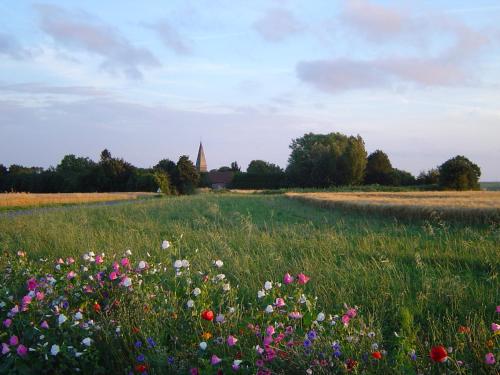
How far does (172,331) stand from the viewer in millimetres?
3453

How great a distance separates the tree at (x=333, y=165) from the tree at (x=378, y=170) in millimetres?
2923

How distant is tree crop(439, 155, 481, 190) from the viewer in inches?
2051

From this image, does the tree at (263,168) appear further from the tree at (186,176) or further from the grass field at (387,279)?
the grass field at (387,279)

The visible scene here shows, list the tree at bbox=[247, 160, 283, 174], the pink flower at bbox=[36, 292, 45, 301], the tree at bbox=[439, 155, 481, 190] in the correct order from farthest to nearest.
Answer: the tree at bbox=[247, 160, 283, 174] → the tree at bbox=[439, 155, 481, 190] → the pink flower at bbox=[36, 292, 45, 301]

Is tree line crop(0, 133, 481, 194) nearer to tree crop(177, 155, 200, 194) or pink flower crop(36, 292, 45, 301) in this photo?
tree crop(177, 155, 200, 194)

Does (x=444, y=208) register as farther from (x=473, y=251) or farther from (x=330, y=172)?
(x=330, y=172)

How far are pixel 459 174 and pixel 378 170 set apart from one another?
19.1m

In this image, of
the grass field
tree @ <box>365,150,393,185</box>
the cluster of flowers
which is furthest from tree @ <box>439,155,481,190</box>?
the cluster of flowers

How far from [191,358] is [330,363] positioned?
0.95 m

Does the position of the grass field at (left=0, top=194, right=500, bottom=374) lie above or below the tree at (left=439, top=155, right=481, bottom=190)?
below

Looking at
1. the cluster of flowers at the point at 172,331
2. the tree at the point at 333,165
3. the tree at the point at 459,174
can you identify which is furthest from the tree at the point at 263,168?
the cluster of flowers at the point at 172,331

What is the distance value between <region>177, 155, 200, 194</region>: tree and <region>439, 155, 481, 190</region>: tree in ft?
116

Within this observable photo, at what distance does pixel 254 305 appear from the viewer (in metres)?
4.28

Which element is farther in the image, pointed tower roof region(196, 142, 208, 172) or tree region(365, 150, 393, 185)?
pointed tower roof region(196, 142, 208, 172)
